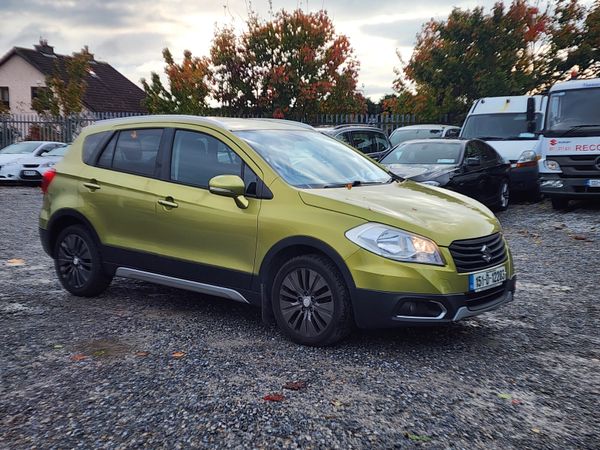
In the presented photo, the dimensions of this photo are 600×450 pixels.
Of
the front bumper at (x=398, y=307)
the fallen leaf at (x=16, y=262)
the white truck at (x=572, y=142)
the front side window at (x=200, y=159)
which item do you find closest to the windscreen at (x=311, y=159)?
the front side window at (x=200, y=159)

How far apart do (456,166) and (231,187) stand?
694 centimetres

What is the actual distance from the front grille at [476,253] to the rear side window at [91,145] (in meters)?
3.58

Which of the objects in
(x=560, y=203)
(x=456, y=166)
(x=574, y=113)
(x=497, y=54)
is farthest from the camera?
(x=497, y=54)

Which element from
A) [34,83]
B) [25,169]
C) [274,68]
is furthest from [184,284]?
[34,83]

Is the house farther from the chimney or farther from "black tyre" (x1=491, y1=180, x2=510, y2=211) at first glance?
"black tyre" (x1=491, y1=180, x2=510, y2=211)

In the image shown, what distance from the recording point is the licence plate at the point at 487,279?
4410 millimetres

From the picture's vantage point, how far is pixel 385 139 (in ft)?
49.6

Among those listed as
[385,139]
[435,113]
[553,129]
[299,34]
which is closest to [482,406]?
[553,129]

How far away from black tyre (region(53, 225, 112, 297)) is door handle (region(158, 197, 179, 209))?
1024mm

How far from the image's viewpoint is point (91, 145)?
6.11 meters

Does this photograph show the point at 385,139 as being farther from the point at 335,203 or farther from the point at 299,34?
the point at 299,34

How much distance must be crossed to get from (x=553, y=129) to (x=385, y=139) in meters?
4.42

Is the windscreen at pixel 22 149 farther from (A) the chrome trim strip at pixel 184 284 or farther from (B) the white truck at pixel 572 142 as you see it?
(A) the chrome trim strip at pixel 184 284

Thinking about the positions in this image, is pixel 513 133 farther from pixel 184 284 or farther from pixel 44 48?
pixel 44 48
